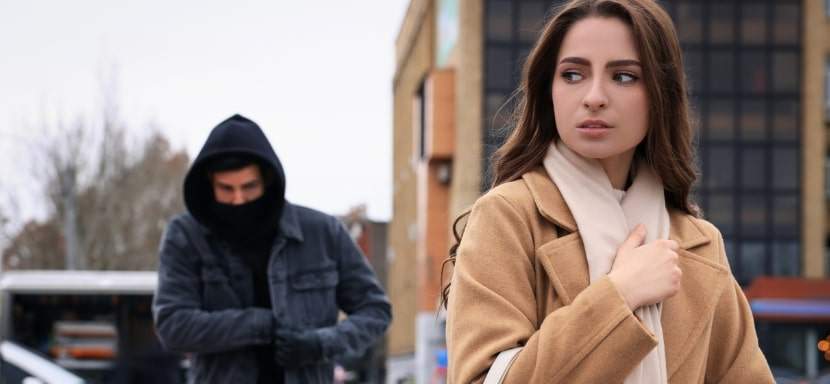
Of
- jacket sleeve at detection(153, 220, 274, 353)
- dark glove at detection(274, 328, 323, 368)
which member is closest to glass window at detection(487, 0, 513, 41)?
jacket sleeve at detection(153, 220, 274, 353)

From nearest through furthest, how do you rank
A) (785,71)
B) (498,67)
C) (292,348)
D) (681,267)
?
(681,267) → (292,348) → (785,71) → (498,67)

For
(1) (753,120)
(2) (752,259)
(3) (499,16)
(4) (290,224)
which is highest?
(3) (499,16)

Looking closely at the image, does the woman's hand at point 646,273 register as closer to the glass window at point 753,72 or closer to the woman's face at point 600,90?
the woman's face at point 600,90

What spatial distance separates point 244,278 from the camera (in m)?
4.63

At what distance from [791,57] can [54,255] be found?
24.6 metres

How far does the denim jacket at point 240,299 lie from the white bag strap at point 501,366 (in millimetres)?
2285

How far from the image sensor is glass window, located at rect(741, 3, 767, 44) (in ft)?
138

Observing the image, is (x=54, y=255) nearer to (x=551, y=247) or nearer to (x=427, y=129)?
(x=427, y=129)

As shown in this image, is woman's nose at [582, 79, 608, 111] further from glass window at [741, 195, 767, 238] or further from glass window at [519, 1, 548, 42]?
glass window at [741, 195, 767, 238]

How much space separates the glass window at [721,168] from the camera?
140 ft

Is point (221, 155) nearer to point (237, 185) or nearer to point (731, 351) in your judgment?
point (237, 185)

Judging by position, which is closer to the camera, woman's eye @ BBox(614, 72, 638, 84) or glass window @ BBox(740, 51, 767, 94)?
woman's eye @ BBox(614, 72, 638, 84)

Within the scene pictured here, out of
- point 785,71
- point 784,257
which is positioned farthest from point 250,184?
point 785,71

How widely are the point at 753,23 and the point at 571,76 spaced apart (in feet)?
136
